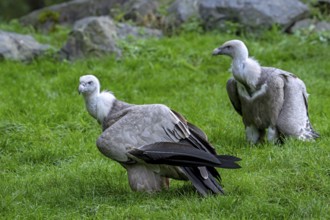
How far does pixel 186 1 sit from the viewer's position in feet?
48.6

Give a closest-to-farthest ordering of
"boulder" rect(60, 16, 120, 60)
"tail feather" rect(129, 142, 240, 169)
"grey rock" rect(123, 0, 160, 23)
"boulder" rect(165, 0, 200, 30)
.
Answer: "tail feather" rect(129, 142, 240, 169), "boulder" rect(60, 16, 120, 60), "boulder" rect(165, 0, 200, 30), "grey rock" rect(123, 0, 160, 23)

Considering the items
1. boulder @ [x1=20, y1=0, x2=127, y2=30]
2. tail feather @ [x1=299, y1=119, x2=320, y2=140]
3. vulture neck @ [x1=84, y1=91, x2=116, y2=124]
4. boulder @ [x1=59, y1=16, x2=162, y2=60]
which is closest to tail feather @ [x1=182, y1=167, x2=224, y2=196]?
vulture neck @ [x1=84, y1=91, x2=116, y2=124]

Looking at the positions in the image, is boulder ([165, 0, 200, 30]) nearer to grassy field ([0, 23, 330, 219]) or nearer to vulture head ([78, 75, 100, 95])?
grassy field ([0, 23, 330, 219])

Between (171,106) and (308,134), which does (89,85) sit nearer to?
(308,134)

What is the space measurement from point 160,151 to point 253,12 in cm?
804

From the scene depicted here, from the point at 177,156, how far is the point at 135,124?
573mm

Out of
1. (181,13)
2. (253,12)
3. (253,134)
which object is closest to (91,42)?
(181,13)

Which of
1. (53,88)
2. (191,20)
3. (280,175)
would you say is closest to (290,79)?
(280,175)

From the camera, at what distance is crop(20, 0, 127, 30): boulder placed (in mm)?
16156

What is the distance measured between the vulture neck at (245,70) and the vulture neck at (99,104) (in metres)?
1.60

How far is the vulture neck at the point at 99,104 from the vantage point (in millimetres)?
6852

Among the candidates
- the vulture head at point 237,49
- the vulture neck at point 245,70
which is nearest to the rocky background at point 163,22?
the vulture head at point 237,49

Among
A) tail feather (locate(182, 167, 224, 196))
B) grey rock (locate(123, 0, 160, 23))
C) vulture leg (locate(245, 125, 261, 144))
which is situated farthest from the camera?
grey rock (locate(123, 0, 160, 23))

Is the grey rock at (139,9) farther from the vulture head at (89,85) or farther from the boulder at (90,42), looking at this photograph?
the vulture head at (89,85)
